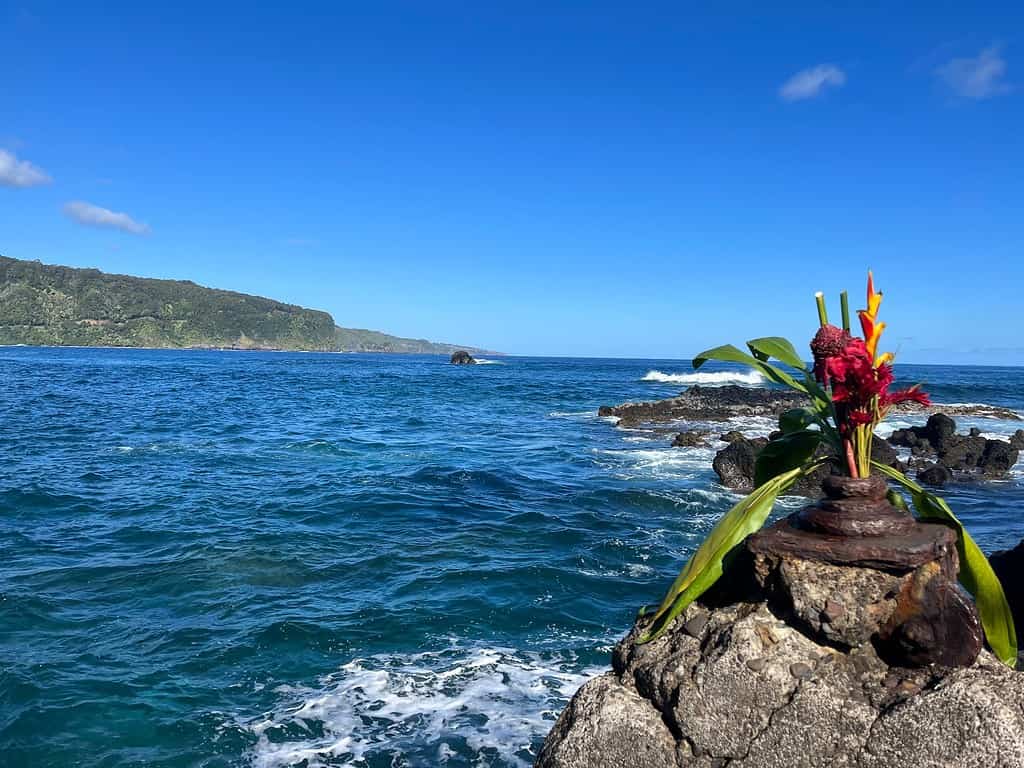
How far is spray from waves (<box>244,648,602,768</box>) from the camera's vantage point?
206 inches

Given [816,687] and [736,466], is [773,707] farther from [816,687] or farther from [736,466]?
[736,466]

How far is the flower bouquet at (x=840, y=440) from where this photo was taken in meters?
2.98

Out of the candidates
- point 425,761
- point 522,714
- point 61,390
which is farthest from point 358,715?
point 61,390

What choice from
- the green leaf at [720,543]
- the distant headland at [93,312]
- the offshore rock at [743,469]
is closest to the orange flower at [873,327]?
A: the green leaf at [720,543]

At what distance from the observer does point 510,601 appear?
8.36m

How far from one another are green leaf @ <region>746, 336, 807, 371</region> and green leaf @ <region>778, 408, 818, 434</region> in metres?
0.21

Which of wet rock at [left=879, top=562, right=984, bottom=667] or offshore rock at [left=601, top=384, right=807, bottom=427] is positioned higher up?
wet rock at [left=879, top=562, right=984, bottom=667]

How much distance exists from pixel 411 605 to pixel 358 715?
2.42 m

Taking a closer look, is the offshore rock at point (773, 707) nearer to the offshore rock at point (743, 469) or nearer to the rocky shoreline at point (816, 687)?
the rocky shoreline at point (816, 687)

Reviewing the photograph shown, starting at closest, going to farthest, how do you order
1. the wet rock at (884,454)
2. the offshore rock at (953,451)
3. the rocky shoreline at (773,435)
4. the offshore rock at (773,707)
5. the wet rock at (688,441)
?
the offshore rock at (773,707) < the rocky shoreline at (773,435) < the wet rock at (884,454) < the offshore rock at (953,451) < the wet rock at (688,441)

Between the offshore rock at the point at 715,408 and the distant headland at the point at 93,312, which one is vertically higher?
the distant headland at the point at 93,312

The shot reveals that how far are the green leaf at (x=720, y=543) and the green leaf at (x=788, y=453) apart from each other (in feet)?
0.63

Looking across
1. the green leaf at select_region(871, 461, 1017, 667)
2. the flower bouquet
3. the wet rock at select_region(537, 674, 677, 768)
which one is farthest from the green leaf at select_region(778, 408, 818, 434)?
the wet rock at select_region(537, 674, 677, 768)

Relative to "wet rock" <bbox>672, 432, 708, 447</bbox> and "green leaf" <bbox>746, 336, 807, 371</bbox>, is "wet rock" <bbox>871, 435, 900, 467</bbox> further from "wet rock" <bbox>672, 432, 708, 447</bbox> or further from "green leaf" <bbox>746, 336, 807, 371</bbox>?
"green leaf" <bbox>746, 336, 807, 371</bbox>
